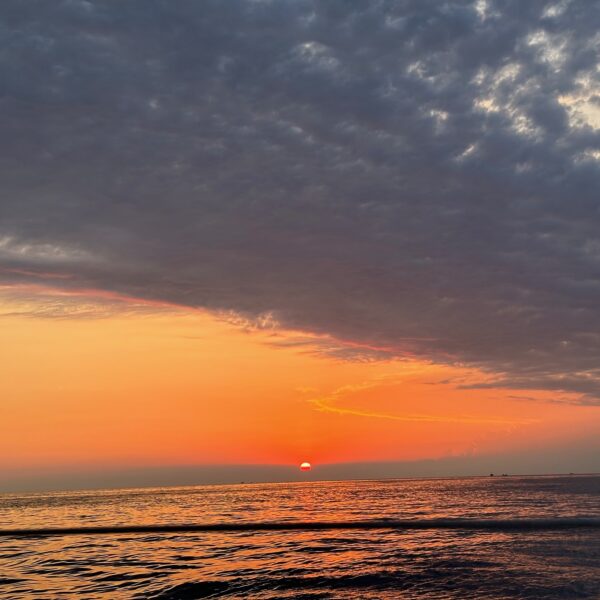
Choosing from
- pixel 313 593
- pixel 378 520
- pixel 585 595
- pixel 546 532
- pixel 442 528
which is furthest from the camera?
pixel 378 520

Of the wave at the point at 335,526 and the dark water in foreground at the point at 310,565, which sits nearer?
the dark water in foreground at the point at 310,565

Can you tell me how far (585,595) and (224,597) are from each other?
13819mm

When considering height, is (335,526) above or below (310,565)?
below

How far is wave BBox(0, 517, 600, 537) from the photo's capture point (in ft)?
144

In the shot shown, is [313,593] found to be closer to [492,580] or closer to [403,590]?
[403,590]

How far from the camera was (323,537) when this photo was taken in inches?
1603

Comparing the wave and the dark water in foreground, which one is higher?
the dark water in foreground

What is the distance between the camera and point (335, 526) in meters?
48.0

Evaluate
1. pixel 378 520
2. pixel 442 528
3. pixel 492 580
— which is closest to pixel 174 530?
pixel 378 520

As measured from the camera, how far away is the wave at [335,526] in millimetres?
43875

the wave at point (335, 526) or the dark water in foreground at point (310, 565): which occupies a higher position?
the dark water in foreground at point (310, 565)

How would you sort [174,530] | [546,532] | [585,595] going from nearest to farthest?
1. [585,595]
2. [546,532]
3. [174,530]

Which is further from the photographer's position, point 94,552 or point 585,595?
point 94,552

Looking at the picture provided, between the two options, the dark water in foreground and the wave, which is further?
the wave
